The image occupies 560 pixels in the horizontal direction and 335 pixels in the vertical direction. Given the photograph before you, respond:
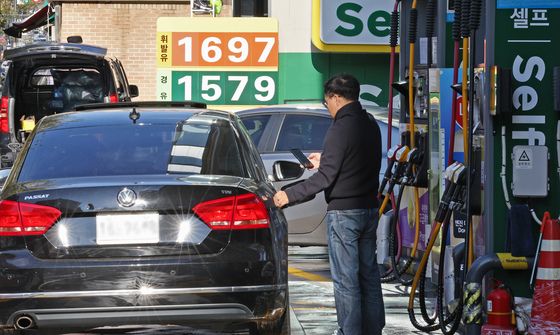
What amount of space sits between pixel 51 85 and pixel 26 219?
11.7 m

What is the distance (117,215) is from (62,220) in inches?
12.1

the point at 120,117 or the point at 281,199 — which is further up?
the point at 120,117

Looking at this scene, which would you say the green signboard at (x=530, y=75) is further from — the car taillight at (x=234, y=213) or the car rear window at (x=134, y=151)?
the car rear window at (x=134, y=151)

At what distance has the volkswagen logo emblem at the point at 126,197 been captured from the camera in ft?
22.4

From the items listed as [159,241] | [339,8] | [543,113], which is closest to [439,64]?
[543,113]

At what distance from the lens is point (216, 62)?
22141mm

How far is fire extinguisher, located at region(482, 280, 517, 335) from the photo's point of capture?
23.4 feet

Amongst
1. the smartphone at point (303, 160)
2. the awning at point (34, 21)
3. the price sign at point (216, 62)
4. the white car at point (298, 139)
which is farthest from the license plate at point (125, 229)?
the awning at point (34, 21)

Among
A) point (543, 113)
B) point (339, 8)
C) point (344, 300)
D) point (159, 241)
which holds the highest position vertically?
point (339, 8)

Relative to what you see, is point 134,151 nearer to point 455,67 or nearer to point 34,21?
point 455,67

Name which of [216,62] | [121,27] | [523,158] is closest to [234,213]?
[523,158]

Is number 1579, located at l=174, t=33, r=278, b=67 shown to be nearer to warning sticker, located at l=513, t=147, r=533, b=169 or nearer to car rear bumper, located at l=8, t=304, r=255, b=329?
warning sticker, located at l=513, t=147, r=533, b=169

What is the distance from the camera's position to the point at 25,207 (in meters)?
6.91

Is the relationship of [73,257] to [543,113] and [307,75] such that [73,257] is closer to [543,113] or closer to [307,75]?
[543,113]
